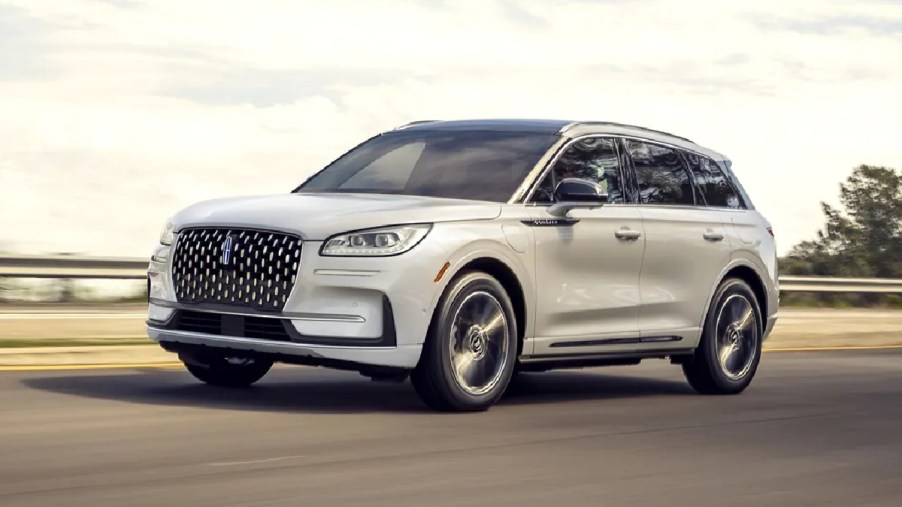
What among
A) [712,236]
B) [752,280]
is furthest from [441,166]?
[752,280]

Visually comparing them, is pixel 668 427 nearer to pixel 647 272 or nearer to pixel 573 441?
pixel 573 441

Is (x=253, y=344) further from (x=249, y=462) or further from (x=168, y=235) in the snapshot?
(x=249, y=462)

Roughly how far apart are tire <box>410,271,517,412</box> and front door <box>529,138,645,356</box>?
0.43m

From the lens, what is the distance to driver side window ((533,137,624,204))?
1090 cm

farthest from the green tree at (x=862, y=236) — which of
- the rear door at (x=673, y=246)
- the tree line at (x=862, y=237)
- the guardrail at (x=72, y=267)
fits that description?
the rear door at (x=673, y=246)

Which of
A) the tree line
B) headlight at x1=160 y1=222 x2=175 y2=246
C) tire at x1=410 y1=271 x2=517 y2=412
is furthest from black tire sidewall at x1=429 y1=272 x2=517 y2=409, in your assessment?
the tree line

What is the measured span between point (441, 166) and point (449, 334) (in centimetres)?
162

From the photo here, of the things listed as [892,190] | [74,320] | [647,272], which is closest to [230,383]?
[647,272]

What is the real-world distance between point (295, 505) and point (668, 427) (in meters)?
3.78

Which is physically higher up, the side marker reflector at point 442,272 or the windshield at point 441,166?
the windshield at point 441,166

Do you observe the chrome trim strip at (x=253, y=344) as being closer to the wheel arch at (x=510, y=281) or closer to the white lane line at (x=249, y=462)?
the wheel arch at (x=510, y=281)

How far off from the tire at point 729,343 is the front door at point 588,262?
3.45 feet

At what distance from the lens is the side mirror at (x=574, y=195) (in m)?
10.4

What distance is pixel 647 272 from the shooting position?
11.5 metres
